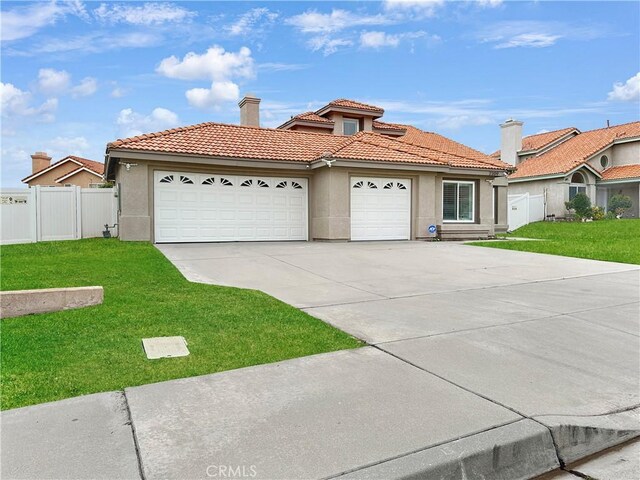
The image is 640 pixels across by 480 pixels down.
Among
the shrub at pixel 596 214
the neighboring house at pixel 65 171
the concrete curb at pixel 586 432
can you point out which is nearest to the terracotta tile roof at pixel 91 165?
the neighboring house at pixel 65 171

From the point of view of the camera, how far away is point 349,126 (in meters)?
28.3

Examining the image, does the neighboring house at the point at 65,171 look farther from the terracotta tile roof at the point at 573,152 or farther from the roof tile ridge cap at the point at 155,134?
the terracotta tile roof at the point at 573,152

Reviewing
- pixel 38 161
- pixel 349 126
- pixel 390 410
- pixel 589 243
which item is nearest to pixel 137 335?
pixel 390 410

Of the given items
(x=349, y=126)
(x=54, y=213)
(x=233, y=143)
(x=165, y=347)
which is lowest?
(x=165, y=347)

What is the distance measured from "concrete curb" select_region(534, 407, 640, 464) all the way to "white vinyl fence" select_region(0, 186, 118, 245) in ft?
60.5

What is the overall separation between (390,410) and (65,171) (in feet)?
135

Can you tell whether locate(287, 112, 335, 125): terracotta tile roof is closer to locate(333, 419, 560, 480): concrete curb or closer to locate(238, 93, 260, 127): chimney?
locate(238, 93, 260, 127): chimney

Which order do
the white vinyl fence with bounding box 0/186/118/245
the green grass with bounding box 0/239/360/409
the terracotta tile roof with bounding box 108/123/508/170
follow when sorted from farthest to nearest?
1. the white vinyl fence with bounding box 0/186/118/245
2. the terracotta tile roof with bounding box 108/123/508/170
3. the green grass with bounding box 0/239/360/409

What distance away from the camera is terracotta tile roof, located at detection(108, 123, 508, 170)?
1675 cm

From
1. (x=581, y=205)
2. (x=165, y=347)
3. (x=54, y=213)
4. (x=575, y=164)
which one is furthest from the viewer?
(x=575, y=164)

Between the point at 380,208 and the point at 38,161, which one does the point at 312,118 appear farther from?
the point at 38,161

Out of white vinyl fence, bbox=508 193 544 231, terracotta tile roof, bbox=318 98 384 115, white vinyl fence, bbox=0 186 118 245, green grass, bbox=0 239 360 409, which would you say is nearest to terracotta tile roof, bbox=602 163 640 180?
white vinyl fence, bbox=508 193 544 231

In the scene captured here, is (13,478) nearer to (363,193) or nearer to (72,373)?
(72,373)

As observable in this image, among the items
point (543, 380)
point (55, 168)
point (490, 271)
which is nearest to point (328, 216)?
point (490, 271)
